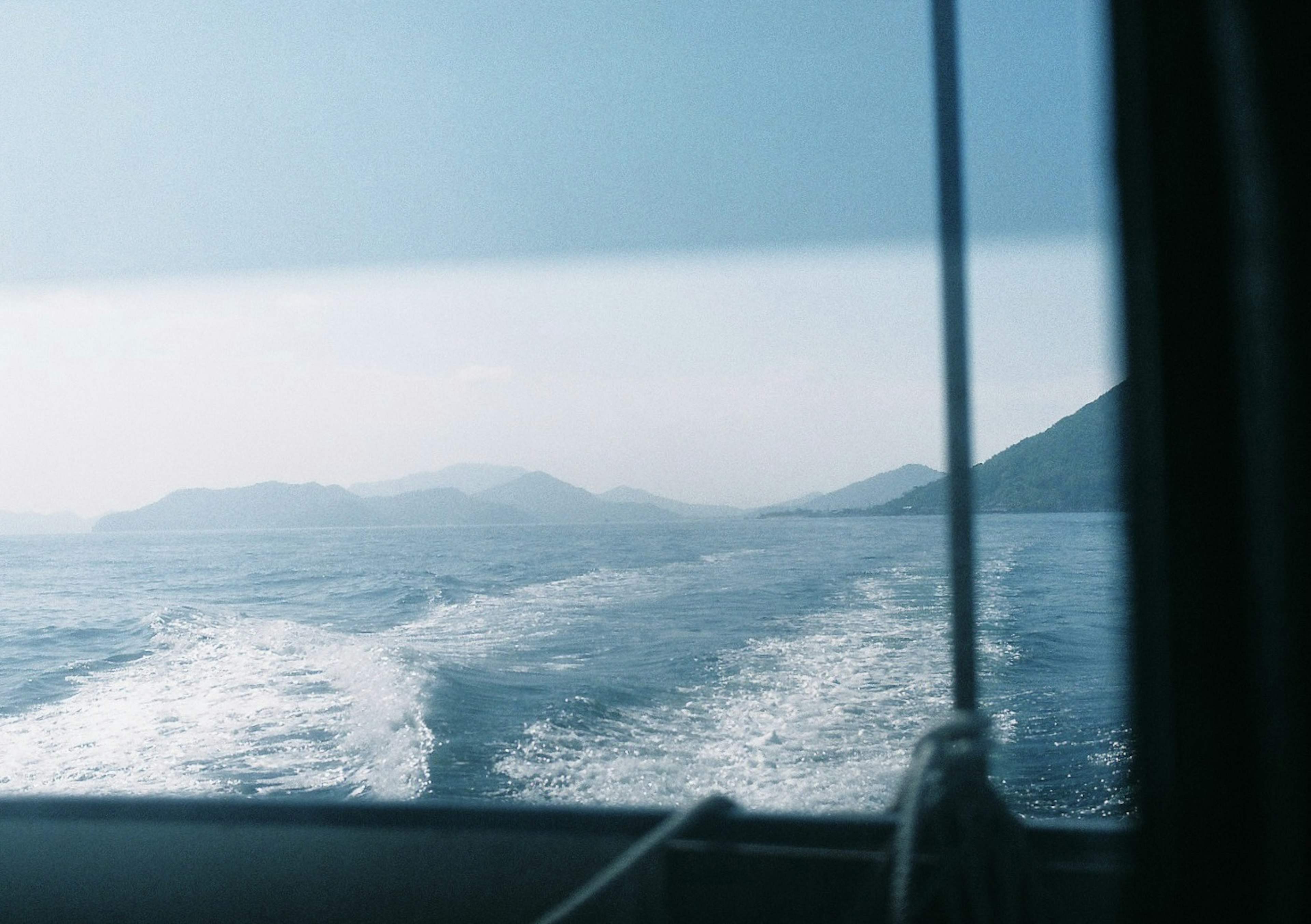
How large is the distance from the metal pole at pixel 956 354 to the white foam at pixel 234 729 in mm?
3015

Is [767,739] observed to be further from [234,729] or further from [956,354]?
[956,354]

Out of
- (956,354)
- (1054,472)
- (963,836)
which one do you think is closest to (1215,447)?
(963,836)

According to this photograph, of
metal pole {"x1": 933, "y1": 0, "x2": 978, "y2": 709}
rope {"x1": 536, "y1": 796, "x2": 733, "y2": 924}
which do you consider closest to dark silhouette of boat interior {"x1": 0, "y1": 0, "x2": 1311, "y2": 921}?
rope {"x1": 536, "y1": 796, "x2": 733, "y2": 924}

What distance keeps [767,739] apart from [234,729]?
2763 mm

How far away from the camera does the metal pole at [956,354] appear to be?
4.15 ft

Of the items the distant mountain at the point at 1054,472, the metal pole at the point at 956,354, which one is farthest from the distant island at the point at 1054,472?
the metal pole at the point at 956,354

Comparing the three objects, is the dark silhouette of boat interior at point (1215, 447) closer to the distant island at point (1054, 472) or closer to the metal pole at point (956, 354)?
the metal pole at point (956, 354)

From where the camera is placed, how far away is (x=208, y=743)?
15.6ft

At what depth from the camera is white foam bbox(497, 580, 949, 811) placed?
390 centimetres

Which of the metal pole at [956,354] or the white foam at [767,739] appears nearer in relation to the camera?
the metal pole at [956,354]

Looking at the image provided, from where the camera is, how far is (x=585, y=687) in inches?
227

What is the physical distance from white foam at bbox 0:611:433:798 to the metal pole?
3.01 metres

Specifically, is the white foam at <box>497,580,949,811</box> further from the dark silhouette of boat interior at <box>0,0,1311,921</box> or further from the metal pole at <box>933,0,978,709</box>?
the dark silhouette of boat interior at <box>0,0,1311,921</box>

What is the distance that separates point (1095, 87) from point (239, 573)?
20718mm
